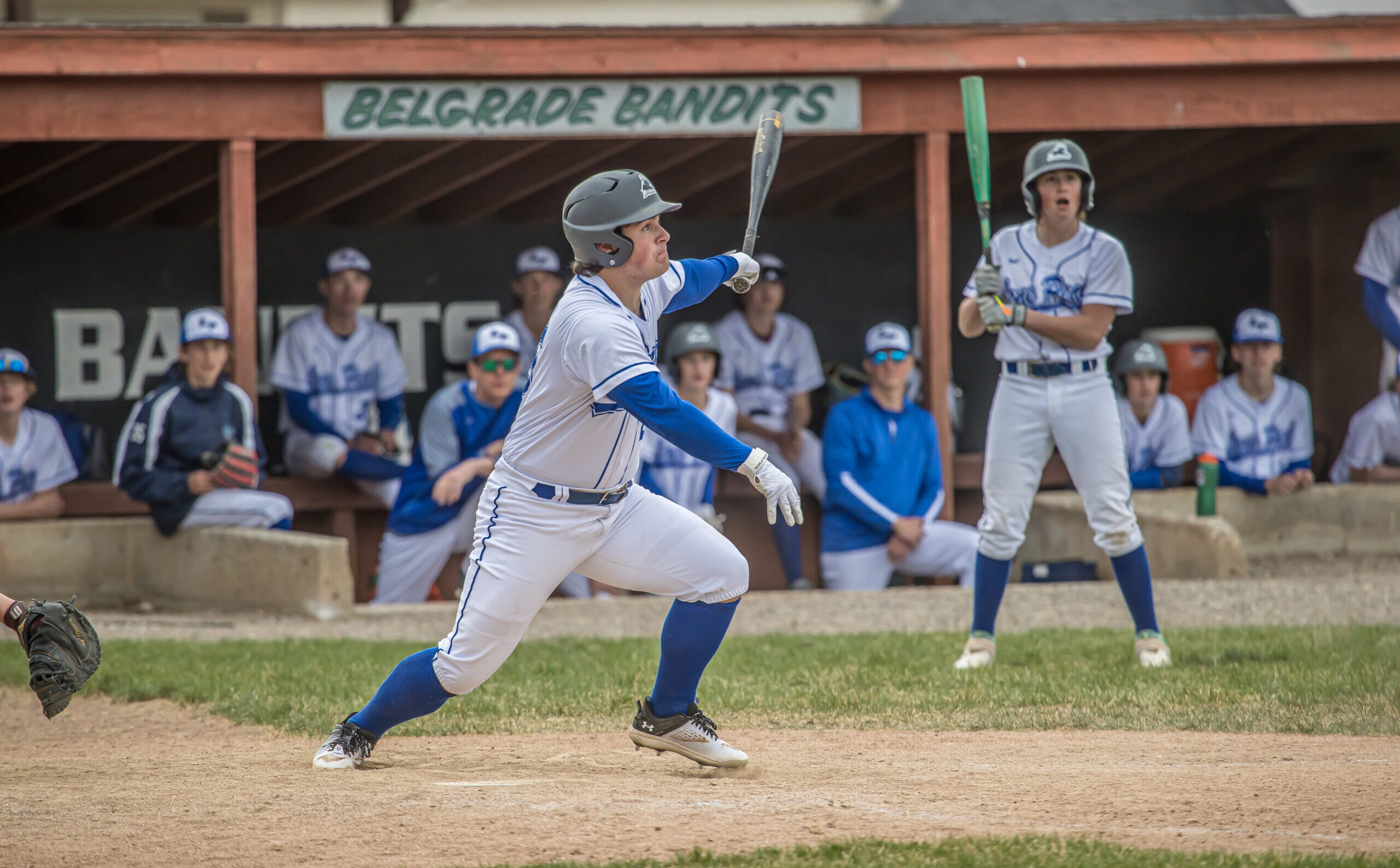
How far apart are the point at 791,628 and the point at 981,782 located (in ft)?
10.2

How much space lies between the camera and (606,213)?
3.59 m

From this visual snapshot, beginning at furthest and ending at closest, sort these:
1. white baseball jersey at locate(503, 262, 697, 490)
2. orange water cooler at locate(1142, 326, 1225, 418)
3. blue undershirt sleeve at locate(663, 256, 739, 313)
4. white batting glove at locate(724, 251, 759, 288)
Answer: orange water cooler at locate(1142, 326, 1225, 418)
white batting glove at locate(724, 251, 759, 288)
blue undershirt sleeve at locate(663, 256, 739, 313)
white baseball jersey at locate(503, 262, 697, 490)

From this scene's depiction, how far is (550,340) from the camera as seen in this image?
11.7ft

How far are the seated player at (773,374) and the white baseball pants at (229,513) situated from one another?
277 cm

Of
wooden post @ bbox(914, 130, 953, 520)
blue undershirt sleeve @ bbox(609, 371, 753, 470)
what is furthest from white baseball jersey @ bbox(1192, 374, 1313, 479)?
blue undershirt sleeve @ bbox(609, 371, 753, 470)

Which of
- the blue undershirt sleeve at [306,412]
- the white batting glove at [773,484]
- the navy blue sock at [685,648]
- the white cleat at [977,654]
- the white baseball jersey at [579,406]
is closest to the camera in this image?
the white batting glove at [773,484]

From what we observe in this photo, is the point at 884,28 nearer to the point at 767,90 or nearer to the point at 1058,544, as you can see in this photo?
the point at 767,90

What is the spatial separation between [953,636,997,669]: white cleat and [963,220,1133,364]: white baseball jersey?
3.34 feet

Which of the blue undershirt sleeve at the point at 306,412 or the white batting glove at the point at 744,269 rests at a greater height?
the white batting glove at the point at 744,269

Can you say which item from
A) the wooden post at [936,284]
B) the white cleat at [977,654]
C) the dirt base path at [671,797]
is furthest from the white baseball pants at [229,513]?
the white cleat at [977,654]

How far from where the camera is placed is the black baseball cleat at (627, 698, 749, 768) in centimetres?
374

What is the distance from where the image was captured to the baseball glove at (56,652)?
3627 mm

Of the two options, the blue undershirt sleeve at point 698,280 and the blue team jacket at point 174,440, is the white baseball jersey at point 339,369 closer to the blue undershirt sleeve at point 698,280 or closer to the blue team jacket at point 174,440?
the blue team jacket at point 174,440

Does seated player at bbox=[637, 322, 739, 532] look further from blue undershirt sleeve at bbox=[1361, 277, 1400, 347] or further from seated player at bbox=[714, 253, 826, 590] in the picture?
blue undershirt sleeve at bbox=[1361, 277, 1400, 347]
